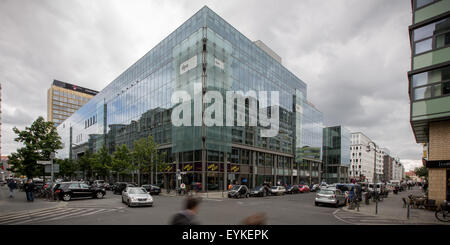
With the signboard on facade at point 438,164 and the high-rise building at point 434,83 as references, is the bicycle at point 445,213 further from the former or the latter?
the signboard on facade at point 438,164

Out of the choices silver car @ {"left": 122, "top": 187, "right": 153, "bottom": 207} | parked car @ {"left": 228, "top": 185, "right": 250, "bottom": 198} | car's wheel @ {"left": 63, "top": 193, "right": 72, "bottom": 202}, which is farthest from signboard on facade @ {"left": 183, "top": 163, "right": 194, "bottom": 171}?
silver car @ {"left": 122, "top": 187, "right": 153, "bottom": 207}

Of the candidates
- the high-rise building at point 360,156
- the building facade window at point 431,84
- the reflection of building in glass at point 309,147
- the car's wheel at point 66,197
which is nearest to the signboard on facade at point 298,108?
the reflection of building in glass at point 309,147

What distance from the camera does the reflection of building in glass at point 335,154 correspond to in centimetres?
8256

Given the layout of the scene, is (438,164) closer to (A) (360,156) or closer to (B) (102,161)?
(B) (102,161)

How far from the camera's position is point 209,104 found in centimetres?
3778

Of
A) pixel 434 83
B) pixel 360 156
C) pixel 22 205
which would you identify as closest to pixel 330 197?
pixel 434 83

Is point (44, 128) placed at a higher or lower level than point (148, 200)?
higher

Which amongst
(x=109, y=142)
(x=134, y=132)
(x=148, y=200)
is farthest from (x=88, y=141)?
(x=148, y=200)

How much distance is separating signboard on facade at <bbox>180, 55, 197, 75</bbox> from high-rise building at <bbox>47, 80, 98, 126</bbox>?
12791 cm

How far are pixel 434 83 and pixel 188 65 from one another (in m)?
31.4

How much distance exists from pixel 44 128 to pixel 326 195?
31.3 m

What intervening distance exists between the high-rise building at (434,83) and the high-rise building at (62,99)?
15903 centimetres

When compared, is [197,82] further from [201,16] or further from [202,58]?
[201,16]
